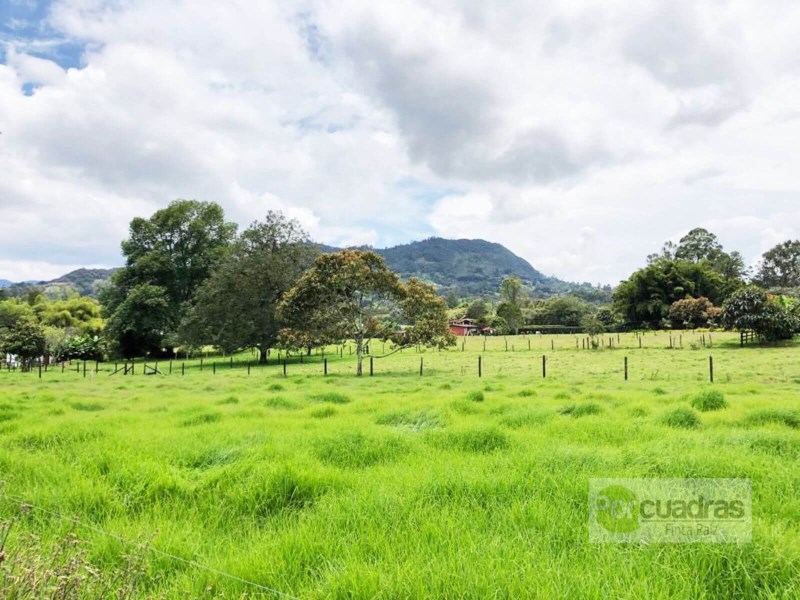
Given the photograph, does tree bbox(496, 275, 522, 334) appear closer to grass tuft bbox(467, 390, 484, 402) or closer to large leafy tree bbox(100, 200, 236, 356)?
large leafy tree bbox(100, 200, 236, 356)

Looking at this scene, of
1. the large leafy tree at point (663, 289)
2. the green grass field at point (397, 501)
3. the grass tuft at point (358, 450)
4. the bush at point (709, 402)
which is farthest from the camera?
the large leafy tree at point (663, 289)

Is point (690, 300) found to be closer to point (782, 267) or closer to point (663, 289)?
point (663, 289)

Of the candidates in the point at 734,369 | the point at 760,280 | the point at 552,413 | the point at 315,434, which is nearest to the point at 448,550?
the point at 315,434


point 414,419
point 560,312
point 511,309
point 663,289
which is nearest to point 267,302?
point 414,419

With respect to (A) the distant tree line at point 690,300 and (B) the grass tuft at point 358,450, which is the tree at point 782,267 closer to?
(A) the distant tree line at point 690,300

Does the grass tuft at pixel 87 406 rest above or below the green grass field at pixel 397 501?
below

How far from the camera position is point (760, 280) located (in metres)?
86.8

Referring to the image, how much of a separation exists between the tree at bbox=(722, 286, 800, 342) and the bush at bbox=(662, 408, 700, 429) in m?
39.4

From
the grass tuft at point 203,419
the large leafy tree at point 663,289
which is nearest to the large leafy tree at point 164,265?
the grass tuft at point 203,419

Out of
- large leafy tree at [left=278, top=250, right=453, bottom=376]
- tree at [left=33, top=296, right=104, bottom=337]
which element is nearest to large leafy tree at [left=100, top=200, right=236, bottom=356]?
tree at [left=33, top=296, right=104, bottom=337]

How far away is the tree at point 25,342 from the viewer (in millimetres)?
43938

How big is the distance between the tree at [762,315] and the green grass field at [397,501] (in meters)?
38.2

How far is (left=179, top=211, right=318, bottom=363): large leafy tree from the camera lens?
1458 inches

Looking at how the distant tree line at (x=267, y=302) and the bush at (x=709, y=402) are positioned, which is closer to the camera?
the bush at (x=709, y=402)
